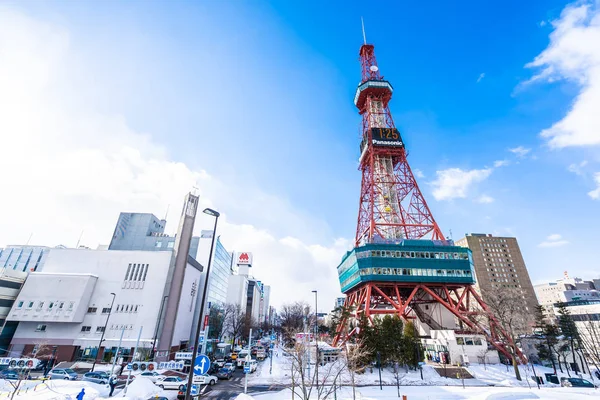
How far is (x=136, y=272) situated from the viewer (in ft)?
168

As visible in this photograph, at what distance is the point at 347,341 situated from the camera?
54156 millimetres

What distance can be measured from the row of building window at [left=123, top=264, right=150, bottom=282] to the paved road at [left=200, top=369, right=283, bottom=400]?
26.1m

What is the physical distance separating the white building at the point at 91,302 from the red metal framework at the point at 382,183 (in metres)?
43.5

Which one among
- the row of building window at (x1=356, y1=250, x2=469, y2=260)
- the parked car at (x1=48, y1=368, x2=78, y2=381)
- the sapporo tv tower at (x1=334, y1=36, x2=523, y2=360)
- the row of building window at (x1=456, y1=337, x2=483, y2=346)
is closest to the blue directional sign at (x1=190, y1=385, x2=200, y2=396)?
the parked car at (x1=48, y1=368, x2=78, y2=381)

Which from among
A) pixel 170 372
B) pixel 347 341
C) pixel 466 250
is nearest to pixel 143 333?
pixel 170 372

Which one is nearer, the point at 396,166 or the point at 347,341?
the point at 347,341

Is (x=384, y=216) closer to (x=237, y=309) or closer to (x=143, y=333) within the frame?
(x=237, y=309)

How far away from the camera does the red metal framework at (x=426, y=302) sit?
52.9m

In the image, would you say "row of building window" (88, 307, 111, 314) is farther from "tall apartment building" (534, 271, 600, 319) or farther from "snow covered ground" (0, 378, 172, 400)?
"tall apartment building" (534, 271, 600, 319)

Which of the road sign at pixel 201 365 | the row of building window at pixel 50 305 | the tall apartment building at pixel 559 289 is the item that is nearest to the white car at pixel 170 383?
the road sign at pixel 201 365

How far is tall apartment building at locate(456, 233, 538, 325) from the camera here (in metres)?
122

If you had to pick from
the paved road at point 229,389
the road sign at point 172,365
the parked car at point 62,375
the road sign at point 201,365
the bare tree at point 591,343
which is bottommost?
the paved road at point 229,389

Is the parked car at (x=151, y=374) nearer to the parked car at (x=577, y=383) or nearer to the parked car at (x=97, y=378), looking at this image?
the parked car at (x=97, y=378)

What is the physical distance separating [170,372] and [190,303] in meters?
24.2
